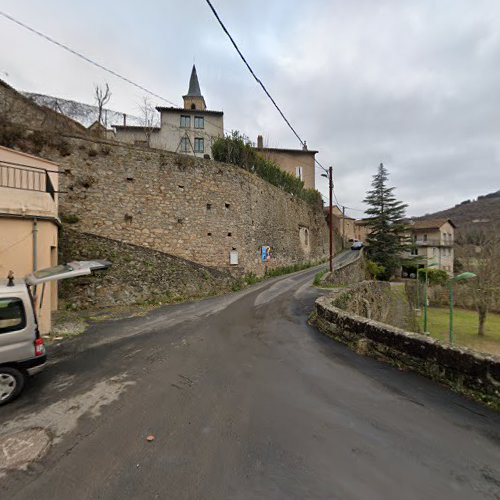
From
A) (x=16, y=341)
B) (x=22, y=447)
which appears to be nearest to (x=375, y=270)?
(x=16, y=341)

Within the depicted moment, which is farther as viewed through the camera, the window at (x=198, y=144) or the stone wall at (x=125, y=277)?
the window at (x=198, y=144)

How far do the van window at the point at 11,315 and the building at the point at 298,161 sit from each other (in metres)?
34.7

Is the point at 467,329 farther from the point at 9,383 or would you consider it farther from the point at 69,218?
the point at 69,218

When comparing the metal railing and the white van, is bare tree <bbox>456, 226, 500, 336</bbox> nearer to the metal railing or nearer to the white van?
the white van

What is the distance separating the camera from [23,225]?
650cm

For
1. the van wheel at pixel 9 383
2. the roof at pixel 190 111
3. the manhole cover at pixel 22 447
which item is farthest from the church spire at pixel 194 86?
the manhole cover at pixel 22 447

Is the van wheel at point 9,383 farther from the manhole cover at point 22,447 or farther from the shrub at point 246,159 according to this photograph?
the shrub at point 246,159

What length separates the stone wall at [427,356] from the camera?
11.3ft

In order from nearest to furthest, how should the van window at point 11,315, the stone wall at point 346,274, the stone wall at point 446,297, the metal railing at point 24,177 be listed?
the van window at point 11,315, the metal railing at point 24,177, the stone wall at point 346,274, the stone wall at point 446,297

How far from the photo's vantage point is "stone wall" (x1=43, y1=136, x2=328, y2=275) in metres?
12.4

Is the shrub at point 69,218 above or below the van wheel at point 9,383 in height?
above

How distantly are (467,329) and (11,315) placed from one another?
93.3 feet

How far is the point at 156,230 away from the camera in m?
13.6

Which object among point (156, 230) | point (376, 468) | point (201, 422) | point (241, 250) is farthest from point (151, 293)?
point (376, 468)
